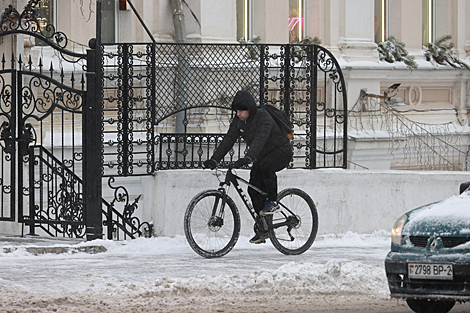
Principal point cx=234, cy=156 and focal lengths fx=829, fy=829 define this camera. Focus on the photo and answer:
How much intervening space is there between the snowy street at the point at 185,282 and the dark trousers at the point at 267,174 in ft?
2.39

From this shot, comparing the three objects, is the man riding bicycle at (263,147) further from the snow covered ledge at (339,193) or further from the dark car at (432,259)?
the dark car at (432,259)

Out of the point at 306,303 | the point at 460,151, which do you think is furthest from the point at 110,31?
the point at 306,303

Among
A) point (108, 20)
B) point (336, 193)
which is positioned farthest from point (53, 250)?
point (108, 20)

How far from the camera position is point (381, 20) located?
58.7ft

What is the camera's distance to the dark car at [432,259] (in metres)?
6.78

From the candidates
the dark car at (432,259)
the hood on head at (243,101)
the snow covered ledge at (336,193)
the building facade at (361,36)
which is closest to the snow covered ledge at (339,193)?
the snow covered ledge at (336,193)

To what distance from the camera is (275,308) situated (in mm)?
7551

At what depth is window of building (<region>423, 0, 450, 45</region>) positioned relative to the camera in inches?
731

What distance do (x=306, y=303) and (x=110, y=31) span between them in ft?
29.2

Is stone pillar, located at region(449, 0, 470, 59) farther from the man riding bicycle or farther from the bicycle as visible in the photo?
the man riding bicycle

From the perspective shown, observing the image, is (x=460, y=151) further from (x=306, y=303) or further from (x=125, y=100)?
(x=306, y=303)

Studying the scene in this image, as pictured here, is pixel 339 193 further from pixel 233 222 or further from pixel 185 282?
pixel 185 282

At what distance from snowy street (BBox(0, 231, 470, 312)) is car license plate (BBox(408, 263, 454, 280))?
2.21 feet

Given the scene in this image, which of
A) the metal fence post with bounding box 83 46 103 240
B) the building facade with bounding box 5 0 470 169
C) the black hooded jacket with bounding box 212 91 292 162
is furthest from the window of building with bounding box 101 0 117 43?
the black hooded jacket with bounding box 212 91 292 162
